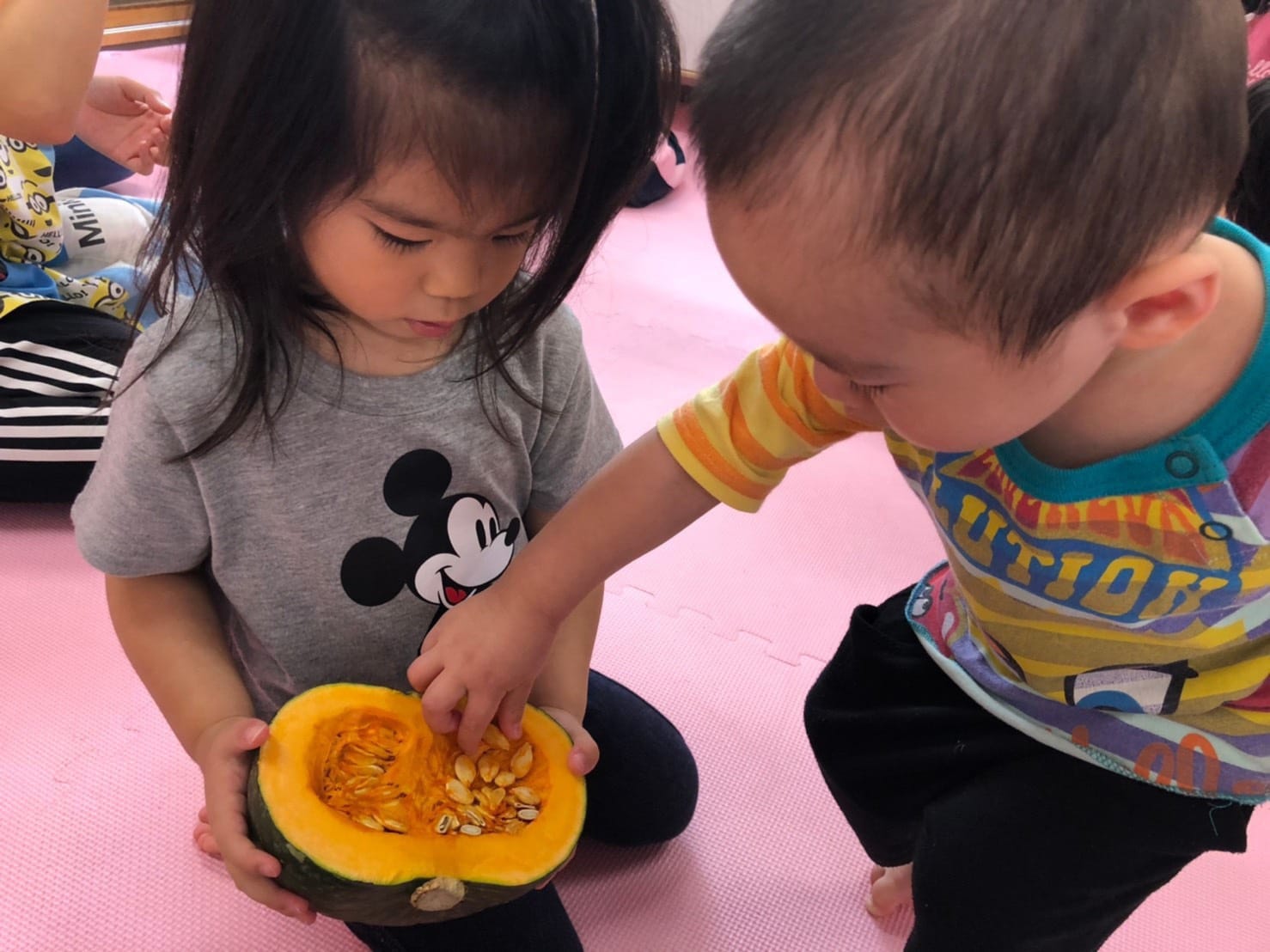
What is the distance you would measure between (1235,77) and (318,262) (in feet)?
1.40

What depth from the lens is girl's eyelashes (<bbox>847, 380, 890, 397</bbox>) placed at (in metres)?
0.46

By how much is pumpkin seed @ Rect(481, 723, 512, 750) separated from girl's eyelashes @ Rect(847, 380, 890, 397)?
1.11ft

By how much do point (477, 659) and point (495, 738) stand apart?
0.27 feet

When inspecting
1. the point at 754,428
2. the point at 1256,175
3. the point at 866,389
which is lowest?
the point at 754,428

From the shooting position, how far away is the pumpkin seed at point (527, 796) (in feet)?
2.13

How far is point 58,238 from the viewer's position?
50.7 inches

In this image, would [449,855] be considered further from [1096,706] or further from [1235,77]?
[1235,77]

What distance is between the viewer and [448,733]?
0.65 m

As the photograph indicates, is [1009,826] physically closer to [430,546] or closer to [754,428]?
[754,428]

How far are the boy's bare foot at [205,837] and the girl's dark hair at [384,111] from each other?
0.37 meters

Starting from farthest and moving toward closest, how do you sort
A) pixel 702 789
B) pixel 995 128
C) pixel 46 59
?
pixel 702 789 → pixel 46 59 → pixel 995 128

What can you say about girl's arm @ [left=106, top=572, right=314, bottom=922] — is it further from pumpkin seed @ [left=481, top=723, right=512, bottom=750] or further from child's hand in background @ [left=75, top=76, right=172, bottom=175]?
child's hand in background @ [left=75, top=76, right=172, bottom=175]

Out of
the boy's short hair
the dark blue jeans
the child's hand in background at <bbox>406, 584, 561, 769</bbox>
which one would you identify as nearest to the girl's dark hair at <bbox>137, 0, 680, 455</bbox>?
the boy's short hair

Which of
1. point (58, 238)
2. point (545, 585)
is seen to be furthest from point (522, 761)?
point (58, 238)
